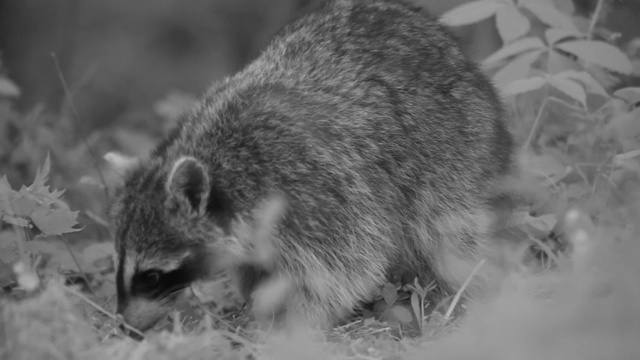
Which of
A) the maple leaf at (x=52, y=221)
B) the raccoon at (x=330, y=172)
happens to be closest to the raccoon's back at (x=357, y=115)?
the raccoon at (x=330, y=172)

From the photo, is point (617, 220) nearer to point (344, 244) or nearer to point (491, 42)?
point (344, 244)

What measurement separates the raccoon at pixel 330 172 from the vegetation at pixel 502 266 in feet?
0.70

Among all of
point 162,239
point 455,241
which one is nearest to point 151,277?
point 162,239

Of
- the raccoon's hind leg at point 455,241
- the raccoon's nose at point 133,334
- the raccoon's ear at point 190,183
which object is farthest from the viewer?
the raccoon's hind leg at point 455,241

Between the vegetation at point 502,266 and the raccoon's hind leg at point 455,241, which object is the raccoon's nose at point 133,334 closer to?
the vegetation at point 502,266

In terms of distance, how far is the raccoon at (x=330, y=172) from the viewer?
446 centimetres

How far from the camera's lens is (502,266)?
4906 mm

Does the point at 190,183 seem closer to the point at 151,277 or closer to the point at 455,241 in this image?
the point at 151,277

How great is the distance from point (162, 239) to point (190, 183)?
0.29 meters

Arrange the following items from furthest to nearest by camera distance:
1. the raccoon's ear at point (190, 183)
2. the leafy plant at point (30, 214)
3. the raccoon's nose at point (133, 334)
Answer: the leafy plant at point (30, 214), the raccoon's ear at point (190, 183), the raccoon's nose at point (133, 334)

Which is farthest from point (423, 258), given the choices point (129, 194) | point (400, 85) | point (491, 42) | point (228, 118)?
point (491, 42)

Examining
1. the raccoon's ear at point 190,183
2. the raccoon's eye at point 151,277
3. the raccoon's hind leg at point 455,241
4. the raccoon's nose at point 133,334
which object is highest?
the raccoon's ear at point 190,183

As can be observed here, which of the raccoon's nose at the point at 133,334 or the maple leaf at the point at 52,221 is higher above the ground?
the maple leaf at the point at 52,221

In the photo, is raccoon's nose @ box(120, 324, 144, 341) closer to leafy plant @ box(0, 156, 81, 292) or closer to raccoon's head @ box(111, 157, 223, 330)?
raccoon's head @ box(111, 157, 223, 330)
